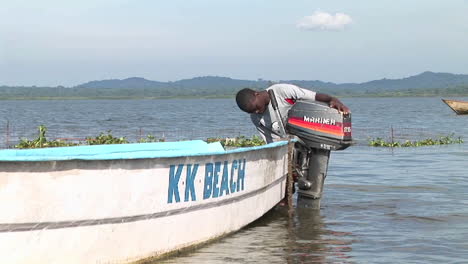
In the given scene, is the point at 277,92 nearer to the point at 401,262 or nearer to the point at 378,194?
the point at 401,262

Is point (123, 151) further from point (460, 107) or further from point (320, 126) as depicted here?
point (460, 107)

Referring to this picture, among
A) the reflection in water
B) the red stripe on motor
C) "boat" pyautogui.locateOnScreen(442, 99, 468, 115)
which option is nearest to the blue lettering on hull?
the reflection in water

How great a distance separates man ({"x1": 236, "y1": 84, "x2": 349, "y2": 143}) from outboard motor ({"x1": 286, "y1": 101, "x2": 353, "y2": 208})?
5.6 inches

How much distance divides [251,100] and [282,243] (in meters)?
2.34

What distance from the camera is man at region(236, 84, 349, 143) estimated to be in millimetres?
11555

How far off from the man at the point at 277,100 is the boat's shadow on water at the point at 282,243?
59.7 inches

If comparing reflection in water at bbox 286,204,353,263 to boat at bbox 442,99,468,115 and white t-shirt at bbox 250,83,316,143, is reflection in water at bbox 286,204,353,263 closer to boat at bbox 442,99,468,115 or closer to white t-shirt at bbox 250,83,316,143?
white t-shirt at bbox 250,83,316,143

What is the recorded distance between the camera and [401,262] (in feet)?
31.1

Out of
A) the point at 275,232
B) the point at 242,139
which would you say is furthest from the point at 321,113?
A: the point at 242,139

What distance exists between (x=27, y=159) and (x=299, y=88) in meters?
5.74

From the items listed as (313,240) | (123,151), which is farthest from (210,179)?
(313,240)

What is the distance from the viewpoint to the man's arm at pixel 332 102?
37.6ft

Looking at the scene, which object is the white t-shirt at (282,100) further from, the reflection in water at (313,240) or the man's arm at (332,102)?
the reflection in water at (313,240)

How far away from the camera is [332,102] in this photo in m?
11.5
